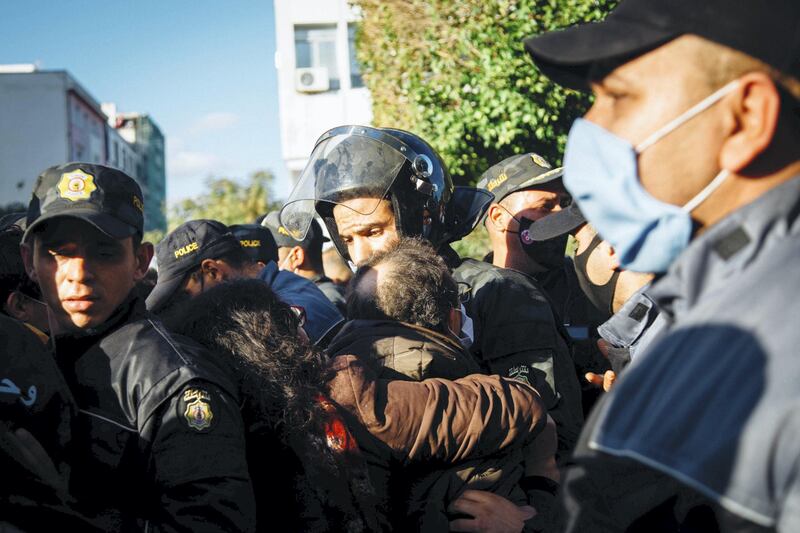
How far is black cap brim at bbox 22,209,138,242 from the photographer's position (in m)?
2.47

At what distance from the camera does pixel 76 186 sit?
2553 mm

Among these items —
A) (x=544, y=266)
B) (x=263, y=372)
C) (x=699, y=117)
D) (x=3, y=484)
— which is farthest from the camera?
(x=544, y=266)

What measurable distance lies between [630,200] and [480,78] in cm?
782

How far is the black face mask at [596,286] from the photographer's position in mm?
3628

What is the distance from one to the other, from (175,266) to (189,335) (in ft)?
6.77

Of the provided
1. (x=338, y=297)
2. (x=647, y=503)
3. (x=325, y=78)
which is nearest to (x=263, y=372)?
(x=647, y=503)

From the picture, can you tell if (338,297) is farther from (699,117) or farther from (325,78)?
(325,78)

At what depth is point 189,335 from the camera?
8.27 feet

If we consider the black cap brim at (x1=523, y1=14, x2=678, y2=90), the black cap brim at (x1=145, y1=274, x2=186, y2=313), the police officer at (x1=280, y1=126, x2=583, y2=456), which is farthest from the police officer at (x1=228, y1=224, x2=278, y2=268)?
the black cap brim at (x1=523, y1=14, x2=678, y2=90)

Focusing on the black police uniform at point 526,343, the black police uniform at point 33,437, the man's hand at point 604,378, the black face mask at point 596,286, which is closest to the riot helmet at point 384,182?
the black police uniform at point 526,343

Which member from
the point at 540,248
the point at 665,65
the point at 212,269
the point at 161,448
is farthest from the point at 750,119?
the point at 212,269

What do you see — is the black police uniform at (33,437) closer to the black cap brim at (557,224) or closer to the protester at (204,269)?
the protester at (204,269)

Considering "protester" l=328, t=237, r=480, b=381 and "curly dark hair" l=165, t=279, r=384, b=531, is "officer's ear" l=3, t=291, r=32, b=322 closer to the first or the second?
"curly dark hair" l=165, t=279, r=384, b=531

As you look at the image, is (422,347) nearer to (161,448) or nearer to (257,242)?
(161,448)
